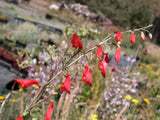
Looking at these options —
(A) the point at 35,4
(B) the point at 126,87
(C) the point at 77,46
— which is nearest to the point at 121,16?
(B) the point at 126,87

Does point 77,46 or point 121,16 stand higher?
point 121,16

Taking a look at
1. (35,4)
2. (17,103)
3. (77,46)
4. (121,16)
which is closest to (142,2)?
(121,16)

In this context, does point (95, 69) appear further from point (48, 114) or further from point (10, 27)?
point (10, 27)

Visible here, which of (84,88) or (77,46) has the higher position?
(77,46)

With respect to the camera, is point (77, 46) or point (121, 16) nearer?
point (77, 46)

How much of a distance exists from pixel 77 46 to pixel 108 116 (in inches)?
91.9

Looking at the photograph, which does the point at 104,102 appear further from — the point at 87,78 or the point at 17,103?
the point at 87,78

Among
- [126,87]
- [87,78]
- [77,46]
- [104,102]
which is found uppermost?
[77,46]

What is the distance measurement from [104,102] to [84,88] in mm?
654

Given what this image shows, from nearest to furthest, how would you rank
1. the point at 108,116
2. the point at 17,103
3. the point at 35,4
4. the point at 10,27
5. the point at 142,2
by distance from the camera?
the point at 17,103 → the point at 108,116 → the point at 10,27 → the point at 142,2 → the point at 35,4

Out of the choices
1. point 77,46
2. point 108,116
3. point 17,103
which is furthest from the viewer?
point 108,116

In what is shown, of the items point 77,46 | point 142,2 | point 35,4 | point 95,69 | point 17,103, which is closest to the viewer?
point 77,46

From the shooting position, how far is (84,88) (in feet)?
11.6

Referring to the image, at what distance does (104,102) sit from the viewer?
9.81 ft
